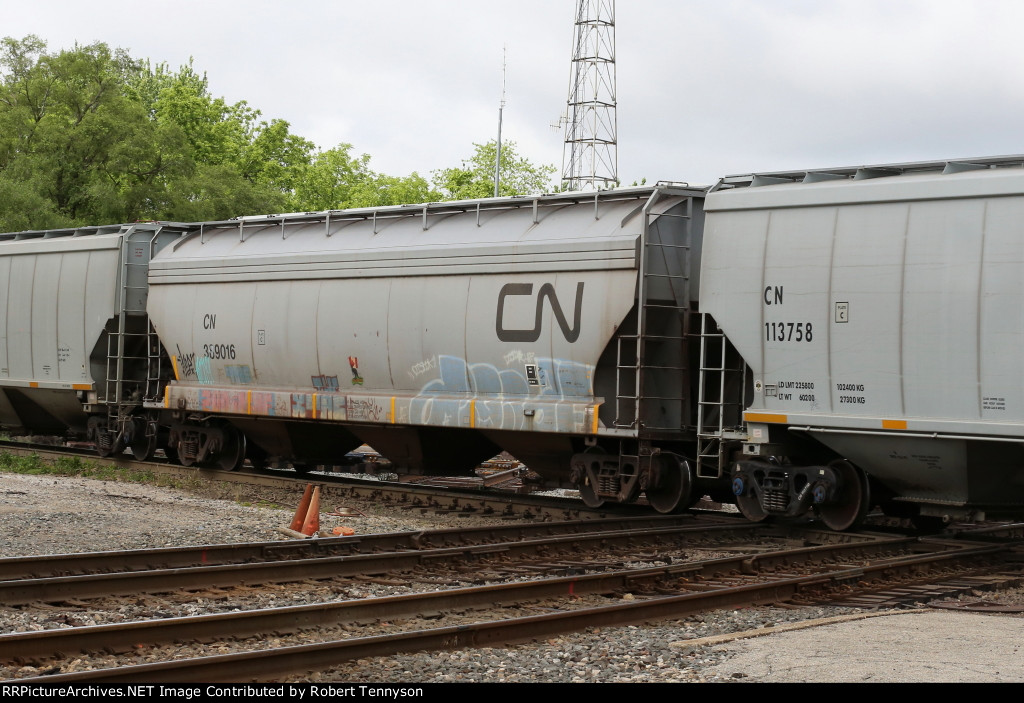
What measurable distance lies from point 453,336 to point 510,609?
673 centimetres

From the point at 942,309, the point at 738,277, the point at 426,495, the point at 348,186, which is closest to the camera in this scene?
the point at 942,309

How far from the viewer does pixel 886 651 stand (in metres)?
7.17

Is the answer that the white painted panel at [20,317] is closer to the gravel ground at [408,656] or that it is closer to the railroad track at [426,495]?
the railroad track at [426,495]

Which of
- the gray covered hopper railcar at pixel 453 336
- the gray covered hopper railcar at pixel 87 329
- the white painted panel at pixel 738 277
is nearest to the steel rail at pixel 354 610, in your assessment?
the white painted panel at pixel 738 277

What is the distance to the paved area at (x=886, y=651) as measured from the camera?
21.3 ft

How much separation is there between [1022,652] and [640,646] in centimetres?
247

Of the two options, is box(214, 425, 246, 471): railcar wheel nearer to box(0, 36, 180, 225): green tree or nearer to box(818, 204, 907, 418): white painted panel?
box(818, 204, 907, 418): white painted panel

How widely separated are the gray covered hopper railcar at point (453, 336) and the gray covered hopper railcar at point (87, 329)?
80 cm

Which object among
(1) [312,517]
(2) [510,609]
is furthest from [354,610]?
(1) [312,517]

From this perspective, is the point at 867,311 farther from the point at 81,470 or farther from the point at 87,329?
the point at 87,329

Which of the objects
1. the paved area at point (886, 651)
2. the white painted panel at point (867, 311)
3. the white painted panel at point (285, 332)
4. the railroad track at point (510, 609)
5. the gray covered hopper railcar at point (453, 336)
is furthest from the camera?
the white painted panel at point (285, 332)

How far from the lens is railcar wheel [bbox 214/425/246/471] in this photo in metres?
19.1

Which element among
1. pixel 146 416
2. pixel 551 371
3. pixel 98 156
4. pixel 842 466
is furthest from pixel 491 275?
pixel 98 156

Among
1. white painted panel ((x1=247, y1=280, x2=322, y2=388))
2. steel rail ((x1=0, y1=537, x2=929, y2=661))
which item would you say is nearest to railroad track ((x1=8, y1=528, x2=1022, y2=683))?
steel rail ((x1=0, y1=537, x2=929, y2=661))
